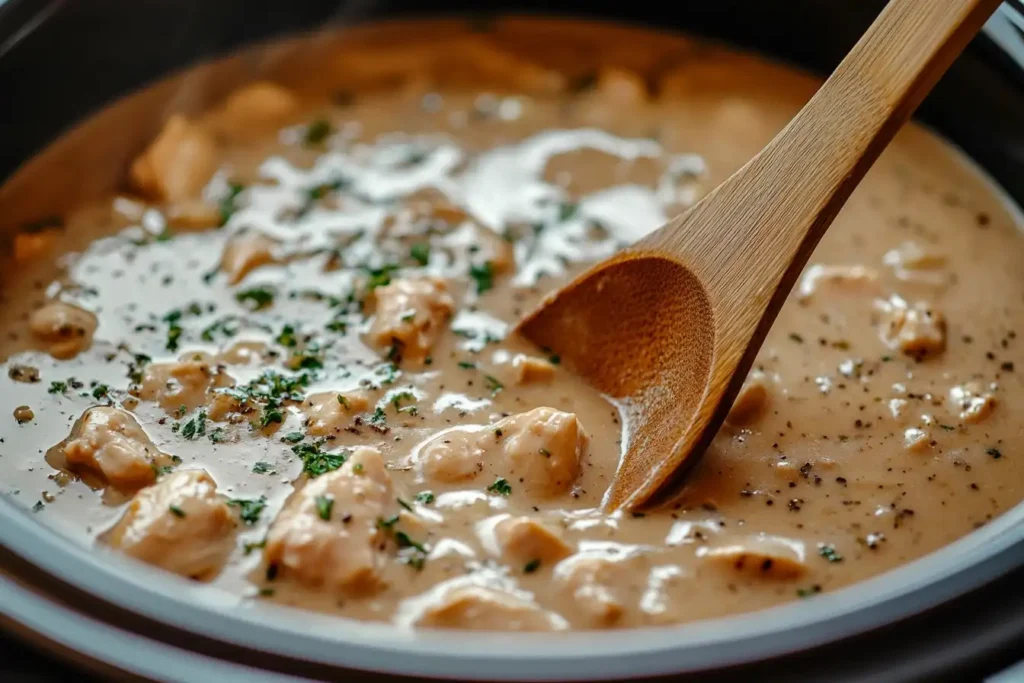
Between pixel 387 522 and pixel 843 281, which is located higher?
pixel 843 281

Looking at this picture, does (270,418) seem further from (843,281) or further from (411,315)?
(843,281)

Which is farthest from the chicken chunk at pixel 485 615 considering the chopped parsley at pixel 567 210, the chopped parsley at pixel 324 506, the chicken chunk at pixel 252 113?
the chicken chunk at pixel 252 113

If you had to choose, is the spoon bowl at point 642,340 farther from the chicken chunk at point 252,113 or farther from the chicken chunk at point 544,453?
the chicken chunk at point 252,113

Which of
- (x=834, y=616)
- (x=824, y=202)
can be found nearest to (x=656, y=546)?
(x=834, y=616)

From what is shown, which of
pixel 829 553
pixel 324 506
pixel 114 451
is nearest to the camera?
pixel 324 506

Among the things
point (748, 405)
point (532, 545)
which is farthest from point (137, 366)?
point (748, 405)

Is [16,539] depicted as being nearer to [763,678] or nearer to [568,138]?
[763,678]

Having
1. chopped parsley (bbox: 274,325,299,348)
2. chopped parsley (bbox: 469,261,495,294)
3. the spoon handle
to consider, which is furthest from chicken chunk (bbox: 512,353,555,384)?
chopped parsley (bbox: 274,325,299,348)
